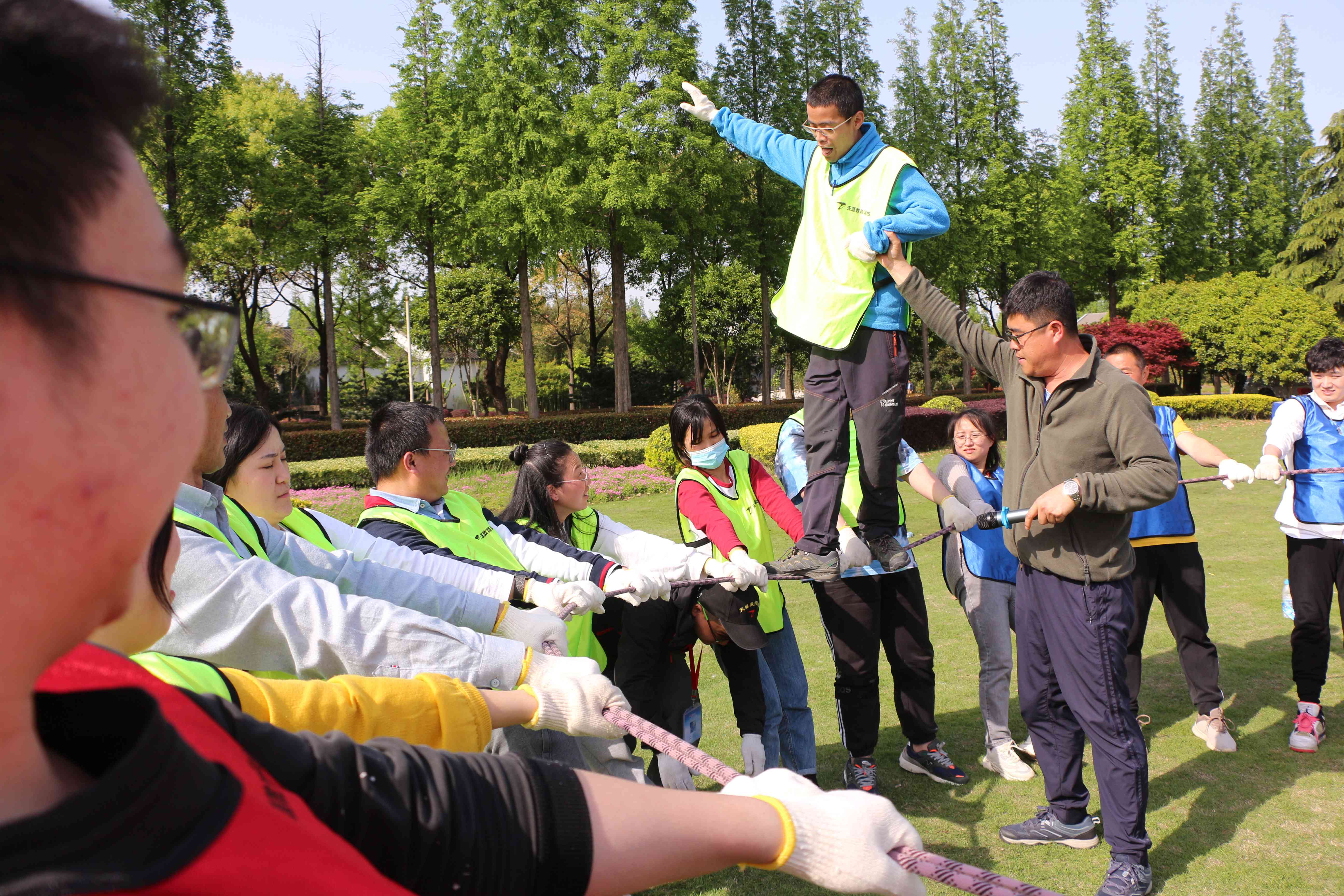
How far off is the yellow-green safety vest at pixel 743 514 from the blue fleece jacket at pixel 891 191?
1.12m

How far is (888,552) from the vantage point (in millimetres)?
4863

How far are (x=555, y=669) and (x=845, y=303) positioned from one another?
8.49 ft

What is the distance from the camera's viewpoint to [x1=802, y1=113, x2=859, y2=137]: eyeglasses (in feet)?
14.0

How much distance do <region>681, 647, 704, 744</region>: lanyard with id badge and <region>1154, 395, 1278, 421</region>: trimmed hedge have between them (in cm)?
2497

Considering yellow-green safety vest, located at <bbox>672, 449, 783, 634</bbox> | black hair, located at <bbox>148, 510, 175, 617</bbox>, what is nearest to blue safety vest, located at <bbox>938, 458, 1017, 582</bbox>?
yellow-green safety vest, located at <bbox>672, 449, 783, 634</bbox>

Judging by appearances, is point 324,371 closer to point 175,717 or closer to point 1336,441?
point 1336,441

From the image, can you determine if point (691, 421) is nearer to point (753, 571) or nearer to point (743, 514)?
point (743, 514)

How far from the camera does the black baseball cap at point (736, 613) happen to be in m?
4.29

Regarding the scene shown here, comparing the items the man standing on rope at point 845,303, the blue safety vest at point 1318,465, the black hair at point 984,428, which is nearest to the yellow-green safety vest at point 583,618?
the man standing on rope at point 845,303

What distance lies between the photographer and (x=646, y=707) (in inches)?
169

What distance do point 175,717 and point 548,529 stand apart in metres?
3.93

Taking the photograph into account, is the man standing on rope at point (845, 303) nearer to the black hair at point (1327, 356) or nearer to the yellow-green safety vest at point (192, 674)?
the black hair at point (1327, 356)

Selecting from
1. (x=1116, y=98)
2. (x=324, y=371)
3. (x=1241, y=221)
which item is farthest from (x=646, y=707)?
(x=1241, y=221)

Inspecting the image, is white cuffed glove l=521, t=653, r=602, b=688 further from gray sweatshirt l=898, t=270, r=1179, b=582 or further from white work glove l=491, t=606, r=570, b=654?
gray sweatshirt l=898, t=270, r=1179, b=582
